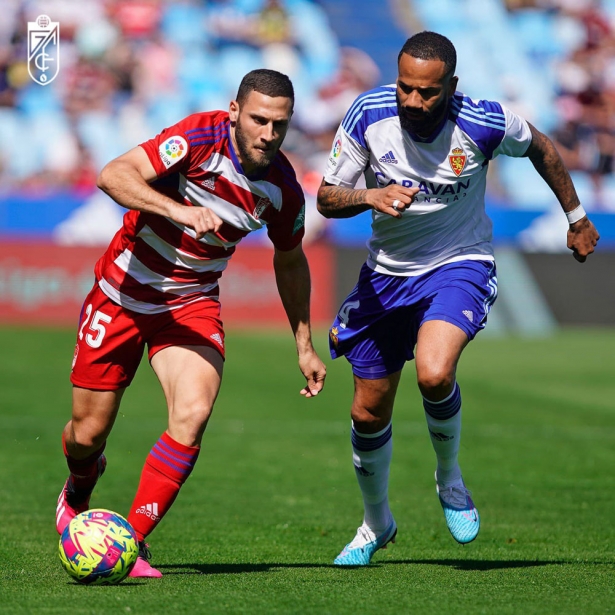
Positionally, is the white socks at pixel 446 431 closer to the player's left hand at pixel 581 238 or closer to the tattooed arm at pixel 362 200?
the player's left hand at pixel 581 238

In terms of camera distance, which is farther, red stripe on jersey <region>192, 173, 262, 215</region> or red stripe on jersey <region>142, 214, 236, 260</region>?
red stripe on jersey <region>142, 214, 236, 260</region>

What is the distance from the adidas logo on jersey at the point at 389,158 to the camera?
5.94 meters

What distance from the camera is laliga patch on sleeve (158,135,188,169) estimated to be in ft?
18.1

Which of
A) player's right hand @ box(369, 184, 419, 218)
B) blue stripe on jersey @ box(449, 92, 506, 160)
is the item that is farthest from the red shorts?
blue stripe on jersey @ box(449, 92, 506, 160)

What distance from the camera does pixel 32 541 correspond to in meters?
6.55

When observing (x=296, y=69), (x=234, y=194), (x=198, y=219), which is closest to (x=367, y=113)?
(x=234, y=194)

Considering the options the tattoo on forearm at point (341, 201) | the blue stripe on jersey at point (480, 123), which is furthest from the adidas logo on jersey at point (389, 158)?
the blue stripe on jersey at point (480, 123)

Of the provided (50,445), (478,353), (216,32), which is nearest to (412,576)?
(50,445)

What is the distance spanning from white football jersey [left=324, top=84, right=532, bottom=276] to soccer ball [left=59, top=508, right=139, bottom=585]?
88.9 inches

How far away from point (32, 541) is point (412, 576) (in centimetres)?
248

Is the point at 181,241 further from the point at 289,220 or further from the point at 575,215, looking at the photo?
the point at 575,215

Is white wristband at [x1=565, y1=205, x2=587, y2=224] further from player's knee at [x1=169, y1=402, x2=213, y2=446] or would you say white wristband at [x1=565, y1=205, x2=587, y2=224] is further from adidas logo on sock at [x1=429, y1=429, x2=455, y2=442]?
player's knee at [x1=169, y1=402, x2=213, y2=446]

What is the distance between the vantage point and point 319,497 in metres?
8.80

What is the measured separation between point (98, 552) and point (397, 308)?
2.26m
